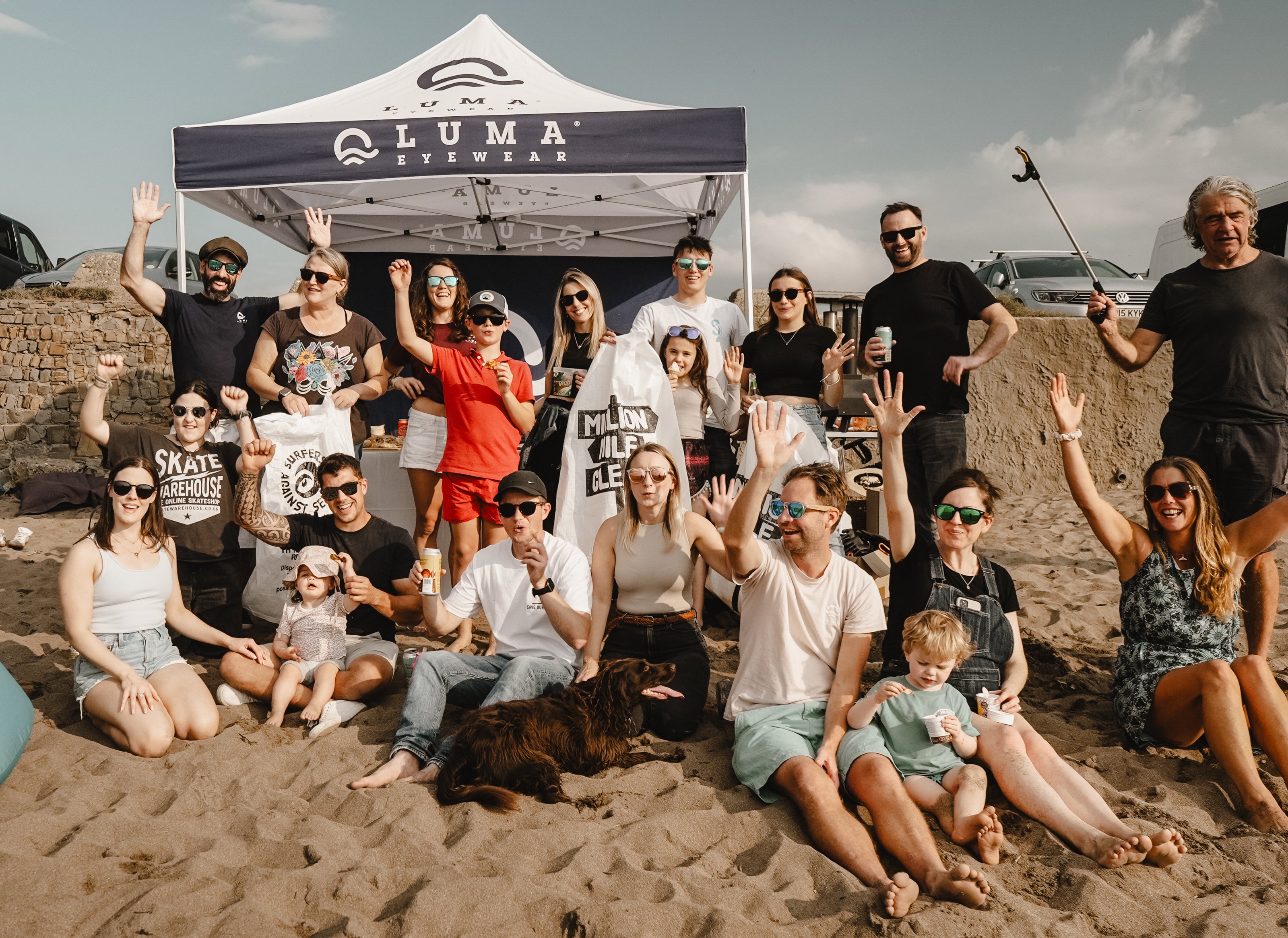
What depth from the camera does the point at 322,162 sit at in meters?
4.89

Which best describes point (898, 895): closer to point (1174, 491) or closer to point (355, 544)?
point (1174, 491)

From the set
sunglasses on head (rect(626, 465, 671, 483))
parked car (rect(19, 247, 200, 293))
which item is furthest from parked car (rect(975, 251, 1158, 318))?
parked car (rect(19, 247, 200, 293))

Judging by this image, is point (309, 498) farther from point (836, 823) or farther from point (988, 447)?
point (988, 447)

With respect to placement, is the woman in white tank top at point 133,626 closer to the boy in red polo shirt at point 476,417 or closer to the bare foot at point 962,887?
the boy in red polo shirt at point 476,417

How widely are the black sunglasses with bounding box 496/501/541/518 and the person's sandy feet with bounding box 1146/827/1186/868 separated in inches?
88.1

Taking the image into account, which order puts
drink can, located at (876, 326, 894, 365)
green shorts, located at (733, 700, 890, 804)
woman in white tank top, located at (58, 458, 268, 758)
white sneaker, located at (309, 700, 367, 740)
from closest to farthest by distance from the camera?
1. green shorts, located at (733, 700, 890, 804)
2. woman in white tank top, located at (58, 458, 268, 758)
3. white sneaker, located at (309, 700, 367, 740)
4. drink can, located at (876, 326, 894, 365)

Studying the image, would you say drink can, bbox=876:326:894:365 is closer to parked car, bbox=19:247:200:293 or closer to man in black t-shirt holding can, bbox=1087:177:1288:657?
man in black t-shirt holding can, bbox=1087:177:1288:657

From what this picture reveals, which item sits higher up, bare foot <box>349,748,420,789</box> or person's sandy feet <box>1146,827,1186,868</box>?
bare foot <box>349,748,420,789</box>

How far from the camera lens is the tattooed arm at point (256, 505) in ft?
12.7

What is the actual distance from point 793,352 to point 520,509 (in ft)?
5.68

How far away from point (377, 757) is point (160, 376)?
8359 mm

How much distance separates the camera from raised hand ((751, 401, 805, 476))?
9.36 feet

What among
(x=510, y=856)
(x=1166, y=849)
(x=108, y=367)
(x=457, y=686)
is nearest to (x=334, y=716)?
(x=457, y=686)

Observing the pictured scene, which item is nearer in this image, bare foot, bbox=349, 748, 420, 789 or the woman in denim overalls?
the woman in denim overalls
